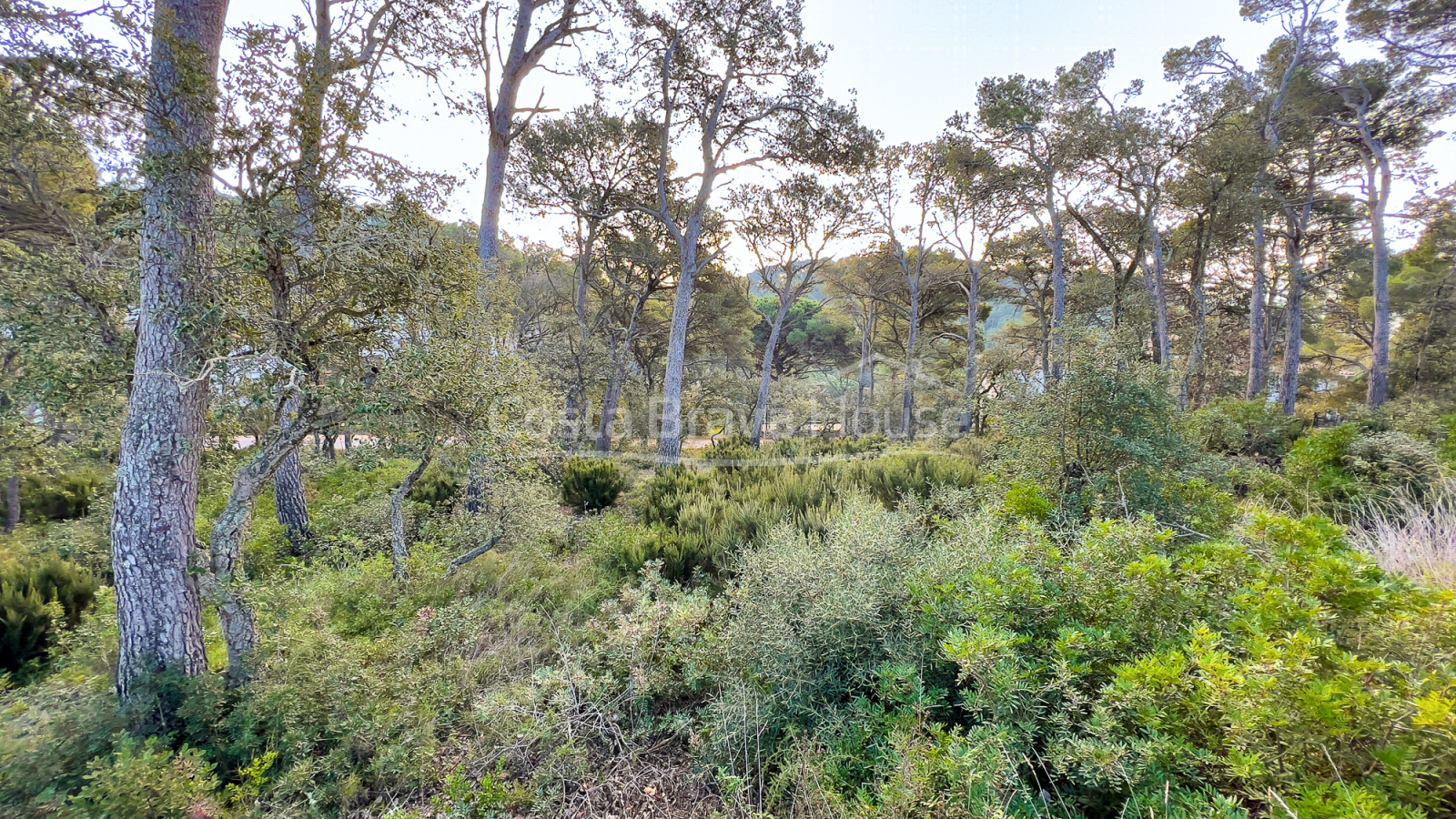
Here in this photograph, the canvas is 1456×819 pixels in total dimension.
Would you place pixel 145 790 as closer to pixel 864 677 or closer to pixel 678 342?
pixel 864 677

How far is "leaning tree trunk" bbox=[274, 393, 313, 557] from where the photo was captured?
5582mm

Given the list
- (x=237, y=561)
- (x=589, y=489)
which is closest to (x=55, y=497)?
(x=589, y=489)

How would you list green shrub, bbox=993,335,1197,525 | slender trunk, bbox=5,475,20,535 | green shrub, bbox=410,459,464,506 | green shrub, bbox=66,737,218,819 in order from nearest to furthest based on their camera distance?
green shrub, bbox=66,737,218,819 < green shrub, bbox=993,335,1197,525 < slender trunk, bbox=5,475,20,535 < green shrub, bbox=410,459,464,506

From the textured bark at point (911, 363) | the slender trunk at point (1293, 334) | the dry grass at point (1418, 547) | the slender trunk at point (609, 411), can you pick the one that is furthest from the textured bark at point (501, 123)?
the slender trunk at point (1293, 334)

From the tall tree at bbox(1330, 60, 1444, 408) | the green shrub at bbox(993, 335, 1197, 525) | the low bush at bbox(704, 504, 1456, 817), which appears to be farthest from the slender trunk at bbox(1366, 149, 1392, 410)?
the low bush at bbox(704, 504, 1456, 817)

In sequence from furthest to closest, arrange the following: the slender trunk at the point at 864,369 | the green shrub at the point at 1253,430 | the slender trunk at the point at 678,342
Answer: the slender trunk at the point at 864,369 → the slender trunk at the point at 678,342 → the green shrub at the point at 1253,430

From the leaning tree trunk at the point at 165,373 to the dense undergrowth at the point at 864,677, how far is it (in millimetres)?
348

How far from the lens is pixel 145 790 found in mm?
1937

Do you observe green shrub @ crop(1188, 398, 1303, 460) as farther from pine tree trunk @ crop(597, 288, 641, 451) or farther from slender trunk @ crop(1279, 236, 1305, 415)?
pine tree trunk @ crop(597, 288, 641, 451)

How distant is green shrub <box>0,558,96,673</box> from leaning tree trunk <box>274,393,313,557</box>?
5.18ft

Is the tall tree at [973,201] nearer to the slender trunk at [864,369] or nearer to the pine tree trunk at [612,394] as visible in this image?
the slender trunk at [864,369]

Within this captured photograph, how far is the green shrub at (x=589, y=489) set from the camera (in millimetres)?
7621

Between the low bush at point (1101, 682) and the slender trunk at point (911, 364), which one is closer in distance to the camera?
the low bush at point (1101, 682)

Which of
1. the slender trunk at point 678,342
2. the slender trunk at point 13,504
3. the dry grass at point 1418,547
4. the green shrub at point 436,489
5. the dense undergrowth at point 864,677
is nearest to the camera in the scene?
the dense undergrowth at point 864,677
